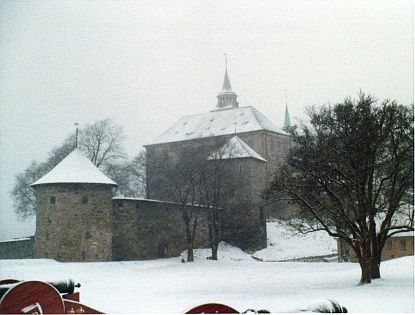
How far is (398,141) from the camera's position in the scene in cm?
583

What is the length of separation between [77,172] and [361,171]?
6412 millimetres

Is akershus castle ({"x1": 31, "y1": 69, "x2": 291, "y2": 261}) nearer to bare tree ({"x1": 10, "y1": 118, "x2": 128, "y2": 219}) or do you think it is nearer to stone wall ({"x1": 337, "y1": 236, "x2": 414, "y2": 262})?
bare tree ({"x1": 10, "y1": 118, "x2": 128, "y2": 219})

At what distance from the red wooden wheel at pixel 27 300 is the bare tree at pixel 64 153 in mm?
2311

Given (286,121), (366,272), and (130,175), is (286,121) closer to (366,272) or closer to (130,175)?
(366,272)

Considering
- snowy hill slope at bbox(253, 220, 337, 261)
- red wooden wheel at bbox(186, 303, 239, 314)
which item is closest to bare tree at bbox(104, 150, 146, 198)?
snowy hill slope at bbox(253, 220, 337, 261)

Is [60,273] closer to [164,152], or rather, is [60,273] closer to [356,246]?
[356,246]

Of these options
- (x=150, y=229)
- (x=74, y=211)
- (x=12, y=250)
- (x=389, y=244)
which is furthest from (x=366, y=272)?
(x=150, y=229)

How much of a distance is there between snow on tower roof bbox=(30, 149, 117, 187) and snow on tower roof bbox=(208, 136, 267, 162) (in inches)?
159

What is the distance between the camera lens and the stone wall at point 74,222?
846 centimetres

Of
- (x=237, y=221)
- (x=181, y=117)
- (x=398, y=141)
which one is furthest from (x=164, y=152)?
(x=398, y=141)

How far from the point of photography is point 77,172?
10766 mm

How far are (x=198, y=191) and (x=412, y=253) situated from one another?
25.9ft

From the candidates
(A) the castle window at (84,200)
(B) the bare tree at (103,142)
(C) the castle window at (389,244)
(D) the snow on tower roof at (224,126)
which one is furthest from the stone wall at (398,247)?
(A) the castle window at (84,200)

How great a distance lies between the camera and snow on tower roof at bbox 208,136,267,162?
14.5 m
